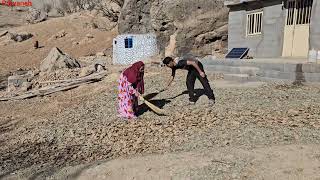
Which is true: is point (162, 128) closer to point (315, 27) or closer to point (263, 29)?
point (315, 27)

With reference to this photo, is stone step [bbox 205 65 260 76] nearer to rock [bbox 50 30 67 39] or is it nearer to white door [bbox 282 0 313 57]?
white door [bbox 282 0 313 57]

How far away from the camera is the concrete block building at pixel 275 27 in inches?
450

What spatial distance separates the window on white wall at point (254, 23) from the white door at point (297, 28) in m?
1.23

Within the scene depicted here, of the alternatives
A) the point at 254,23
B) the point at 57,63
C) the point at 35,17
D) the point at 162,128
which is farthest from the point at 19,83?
the point at 35,17

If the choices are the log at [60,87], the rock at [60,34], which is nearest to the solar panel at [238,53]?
the log at [60,87]

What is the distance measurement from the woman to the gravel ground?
25 cm

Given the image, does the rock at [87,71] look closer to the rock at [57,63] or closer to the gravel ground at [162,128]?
the rock at [57,63]

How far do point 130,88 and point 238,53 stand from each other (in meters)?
7.45

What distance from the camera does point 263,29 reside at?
12.8m

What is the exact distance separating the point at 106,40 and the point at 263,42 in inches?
527

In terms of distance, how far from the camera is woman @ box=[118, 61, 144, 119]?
6781mm

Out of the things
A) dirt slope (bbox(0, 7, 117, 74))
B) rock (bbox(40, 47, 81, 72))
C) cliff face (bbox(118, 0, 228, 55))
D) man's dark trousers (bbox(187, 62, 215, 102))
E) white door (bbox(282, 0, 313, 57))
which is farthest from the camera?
dirt slope (bbox(0, 7, 117, 74))

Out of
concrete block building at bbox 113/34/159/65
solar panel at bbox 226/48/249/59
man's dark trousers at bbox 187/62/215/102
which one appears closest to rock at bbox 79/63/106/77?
concrete block building at bbox 113/34/159/65

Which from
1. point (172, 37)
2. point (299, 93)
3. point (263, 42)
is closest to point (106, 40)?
point (172, 37)
